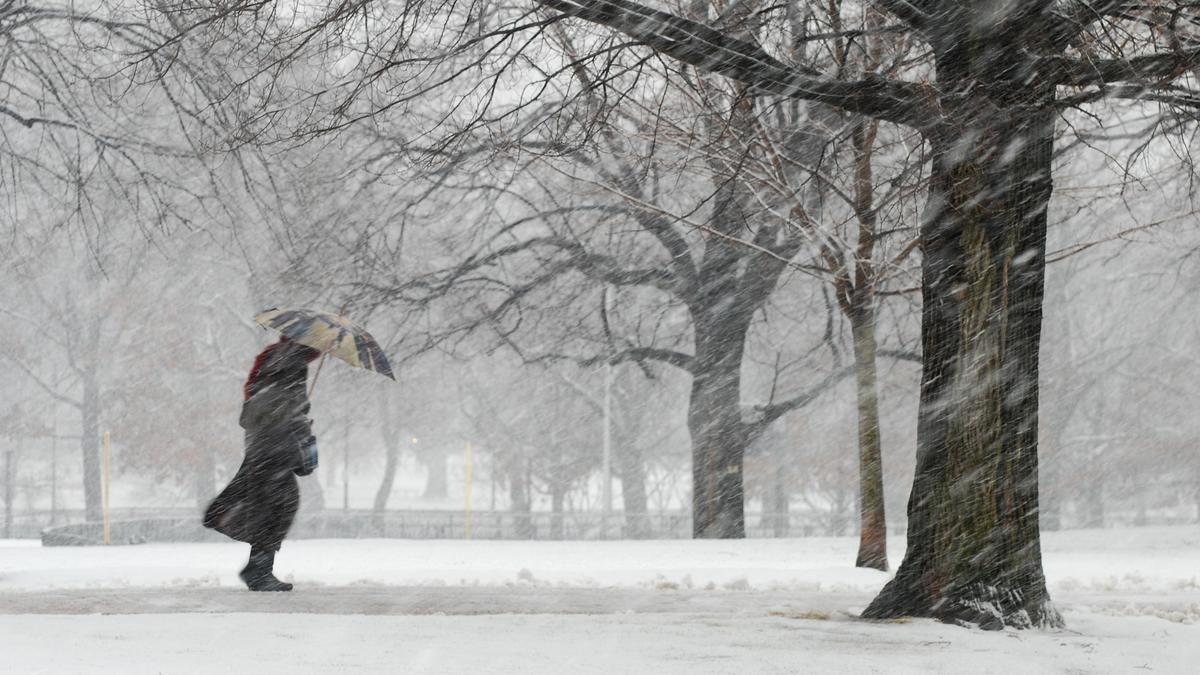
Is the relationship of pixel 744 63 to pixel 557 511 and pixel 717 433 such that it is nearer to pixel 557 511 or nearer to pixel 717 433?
pixel 717 433

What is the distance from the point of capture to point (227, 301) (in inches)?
1372

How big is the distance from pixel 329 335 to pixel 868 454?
224 inches

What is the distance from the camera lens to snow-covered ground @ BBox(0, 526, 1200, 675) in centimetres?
533

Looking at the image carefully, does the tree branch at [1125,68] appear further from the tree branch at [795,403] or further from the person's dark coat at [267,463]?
the tree branch at [795,403]

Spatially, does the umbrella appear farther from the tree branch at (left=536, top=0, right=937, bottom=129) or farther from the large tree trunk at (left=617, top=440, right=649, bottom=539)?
the large tree trunk at (left=617, top=440, right=649, bottom=539)

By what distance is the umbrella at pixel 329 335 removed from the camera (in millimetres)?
9055

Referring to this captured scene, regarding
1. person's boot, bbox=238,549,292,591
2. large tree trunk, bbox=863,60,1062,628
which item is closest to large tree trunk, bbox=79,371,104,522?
person's boot, bbox=238,549,292,591

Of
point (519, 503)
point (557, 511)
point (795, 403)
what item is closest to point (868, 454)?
point (795, 403)

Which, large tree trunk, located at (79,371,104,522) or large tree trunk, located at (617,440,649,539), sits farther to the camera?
large tree trunk, located at (617,440,649,539)

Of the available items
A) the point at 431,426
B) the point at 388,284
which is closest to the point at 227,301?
the point at 431,426

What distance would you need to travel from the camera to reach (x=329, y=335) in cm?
916

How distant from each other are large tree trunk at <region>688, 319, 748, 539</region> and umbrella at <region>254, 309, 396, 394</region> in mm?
8804

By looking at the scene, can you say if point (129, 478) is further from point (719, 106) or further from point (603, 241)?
point (719, 106)

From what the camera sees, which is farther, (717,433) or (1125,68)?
(717,433)
